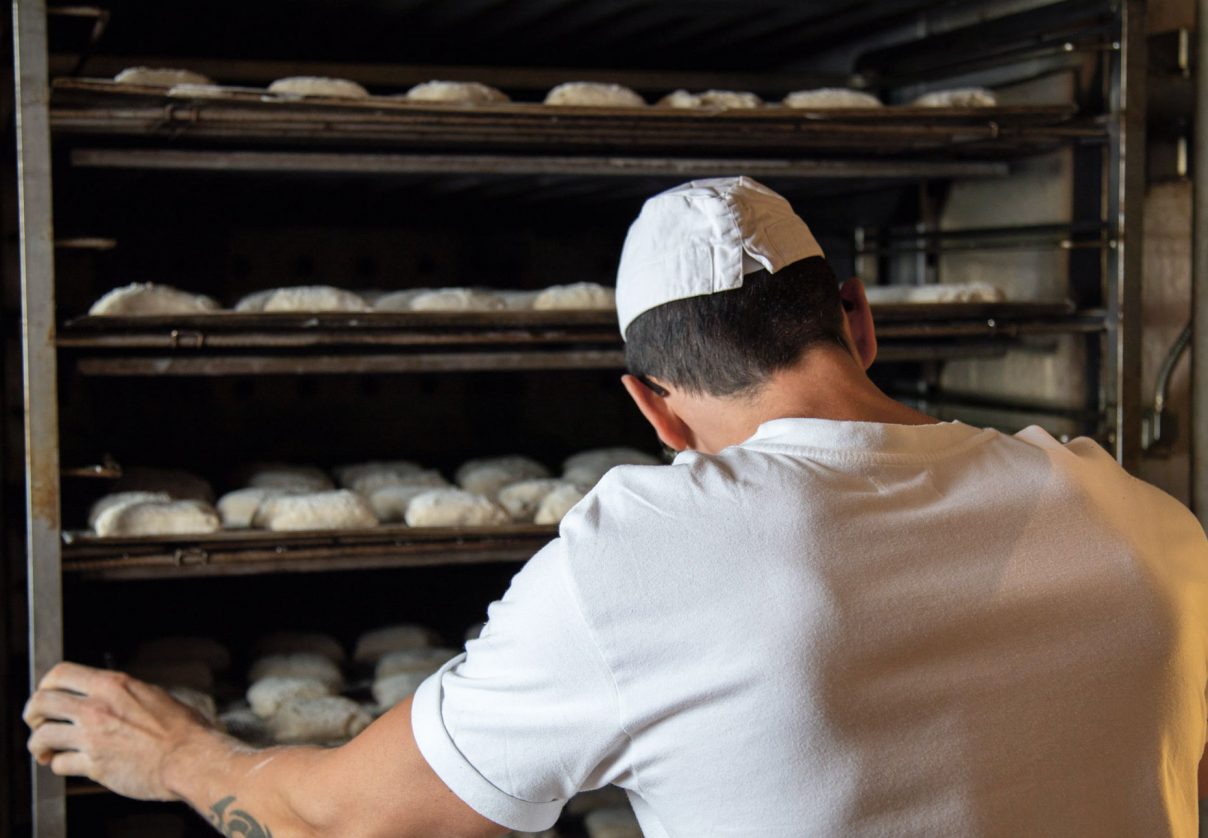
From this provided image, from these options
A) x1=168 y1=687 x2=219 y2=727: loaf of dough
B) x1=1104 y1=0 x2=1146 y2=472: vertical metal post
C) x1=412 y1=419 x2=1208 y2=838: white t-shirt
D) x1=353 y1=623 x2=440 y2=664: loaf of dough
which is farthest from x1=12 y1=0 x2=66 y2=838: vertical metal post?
x1=1104 y1=0 x2=1146 y2=472: vertical metal post

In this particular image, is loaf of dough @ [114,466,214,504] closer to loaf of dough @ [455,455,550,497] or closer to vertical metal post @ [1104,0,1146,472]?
loaf of dough @ [455,455,550,497]

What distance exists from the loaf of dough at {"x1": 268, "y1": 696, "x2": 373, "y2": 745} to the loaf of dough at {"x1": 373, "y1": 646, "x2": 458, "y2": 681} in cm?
18

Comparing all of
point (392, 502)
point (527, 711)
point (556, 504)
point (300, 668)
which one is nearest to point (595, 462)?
point (556, 504)

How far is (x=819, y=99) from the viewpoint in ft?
7.34

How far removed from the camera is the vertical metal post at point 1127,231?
2.06 meters

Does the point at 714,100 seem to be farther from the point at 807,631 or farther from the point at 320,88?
the point at 807,631

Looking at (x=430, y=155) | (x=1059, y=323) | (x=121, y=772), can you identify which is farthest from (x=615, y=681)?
(x=1059, y=323)

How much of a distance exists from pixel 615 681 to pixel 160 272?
1700 mm

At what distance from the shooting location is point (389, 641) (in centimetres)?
238

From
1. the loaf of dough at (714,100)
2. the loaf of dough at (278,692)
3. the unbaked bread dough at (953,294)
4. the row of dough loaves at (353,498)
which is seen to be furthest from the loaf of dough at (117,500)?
the unbaked bread dough at (953,294)

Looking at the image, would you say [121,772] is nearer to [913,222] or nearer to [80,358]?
[80,358]

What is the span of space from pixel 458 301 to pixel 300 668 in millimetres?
689

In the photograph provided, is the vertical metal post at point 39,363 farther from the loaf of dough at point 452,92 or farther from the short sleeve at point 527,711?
the short sleeve at point 527,711

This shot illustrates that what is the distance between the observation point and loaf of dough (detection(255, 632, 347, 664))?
2307mm
